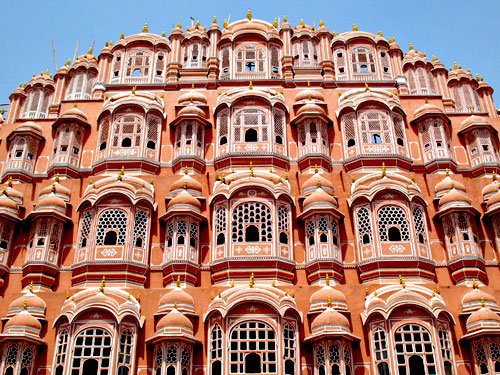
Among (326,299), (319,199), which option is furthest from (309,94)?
(326,299)

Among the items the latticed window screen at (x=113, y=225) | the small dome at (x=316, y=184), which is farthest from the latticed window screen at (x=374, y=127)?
the latticed window screen at (x=113, y=225)

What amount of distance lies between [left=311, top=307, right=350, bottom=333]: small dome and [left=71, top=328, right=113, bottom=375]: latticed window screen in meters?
7.99

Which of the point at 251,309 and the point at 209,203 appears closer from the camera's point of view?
the point at 251,309

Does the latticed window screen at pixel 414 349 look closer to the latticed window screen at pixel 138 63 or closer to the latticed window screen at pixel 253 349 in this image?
the latticed window screen at pixel 253 349

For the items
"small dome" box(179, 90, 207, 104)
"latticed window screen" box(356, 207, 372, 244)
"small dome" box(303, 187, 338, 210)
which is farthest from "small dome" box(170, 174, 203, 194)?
"latticed window screen" box(356, 207, 372, 244)

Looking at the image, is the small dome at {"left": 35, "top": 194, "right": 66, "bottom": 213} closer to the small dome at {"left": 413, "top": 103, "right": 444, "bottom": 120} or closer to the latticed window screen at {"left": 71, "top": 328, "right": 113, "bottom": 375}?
the latticed window screen at {"left": 71, "top": 328, "right": 113, "bottom": 375}

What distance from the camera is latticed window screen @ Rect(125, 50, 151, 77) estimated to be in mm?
38531

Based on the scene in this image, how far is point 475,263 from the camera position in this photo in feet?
92.3

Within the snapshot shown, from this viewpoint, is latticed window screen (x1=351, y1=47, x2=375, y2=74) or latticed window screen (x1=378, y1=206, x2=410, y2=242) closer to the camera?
latticed window screen (x1=378, y1=206, x2=410, y2=242)

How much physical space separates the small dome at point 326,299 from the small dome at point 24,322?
1087 cm

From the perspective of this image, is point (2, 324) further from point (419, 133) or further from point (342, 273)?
point (419, 133)

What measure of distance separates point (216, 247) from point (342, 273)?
225 inches

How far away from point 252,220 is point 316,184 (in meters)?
3.59

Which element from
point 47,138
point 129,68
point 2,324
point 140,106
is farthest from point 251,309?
point 129,68
